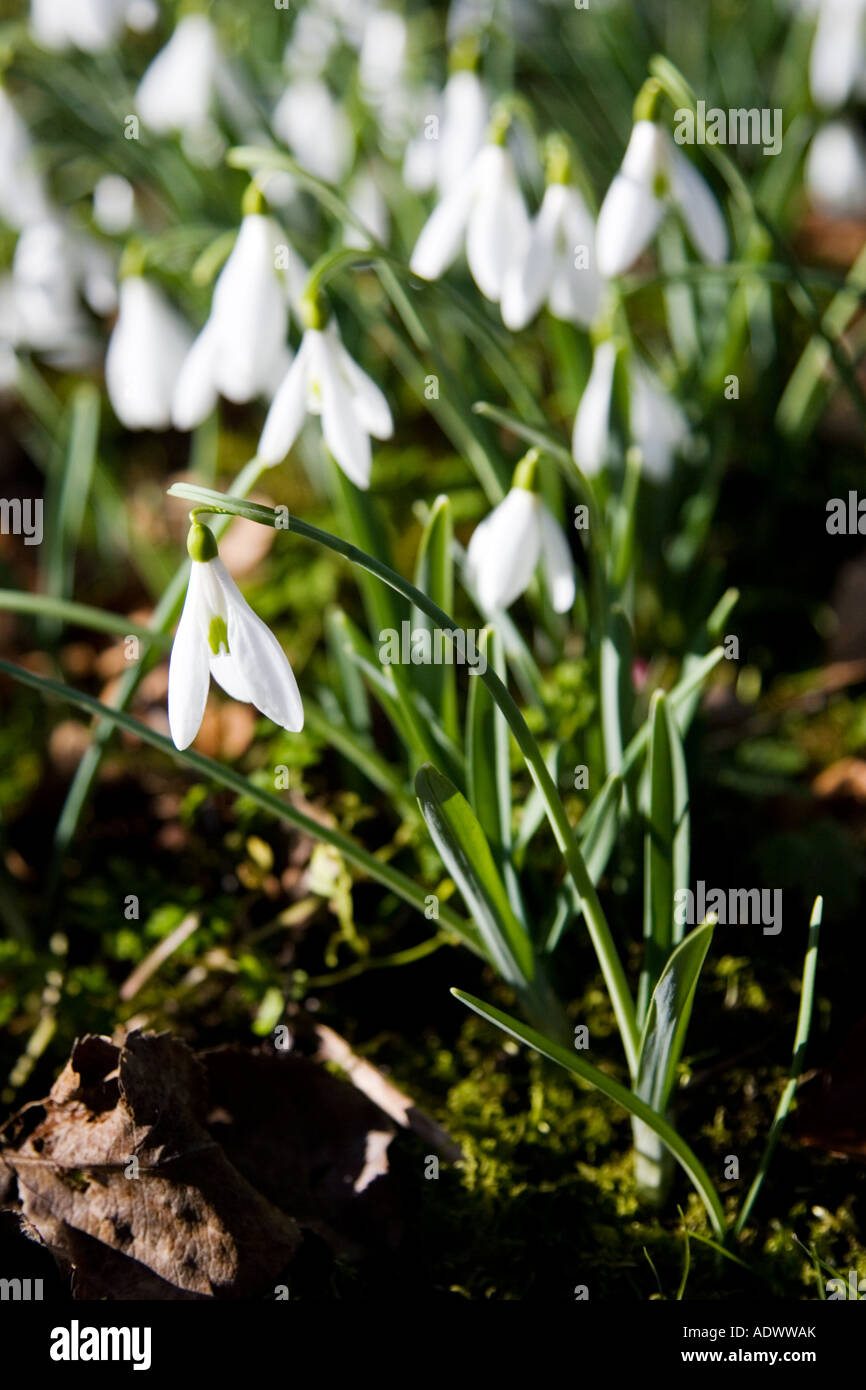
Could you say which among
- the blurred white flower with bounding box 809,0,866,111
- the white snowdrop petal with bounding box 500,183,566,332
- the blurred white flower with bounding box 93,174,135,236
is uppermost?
the blurred white flower with bounding box 809,0,866,111

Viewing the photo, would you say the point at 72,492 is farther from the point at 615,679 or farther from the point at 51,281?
the point at 615,679

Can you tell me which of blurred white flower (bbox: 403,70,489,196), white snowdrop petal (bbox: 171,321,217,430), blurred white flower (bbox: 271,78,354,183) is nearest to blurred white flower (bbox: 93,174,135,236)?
blurred white flower (bbox: 271,78,354,183)

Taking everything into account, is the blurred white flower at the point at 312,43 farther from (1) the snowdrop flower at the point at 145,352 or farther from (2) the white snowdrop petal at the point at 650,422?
(2) the white snowdrop petal at the point at 650,422

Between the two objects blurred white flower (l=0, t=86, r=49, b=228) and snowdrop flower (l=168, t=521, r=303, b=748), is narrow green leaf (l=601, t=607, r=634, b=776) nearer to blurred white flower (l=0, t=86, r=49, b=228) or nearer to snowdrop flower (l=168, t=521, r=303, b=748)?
snowdrop flower (l=168, t=521, r=303, b=748)

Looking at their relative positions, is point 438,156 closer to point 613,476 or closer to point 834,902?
point 613,476

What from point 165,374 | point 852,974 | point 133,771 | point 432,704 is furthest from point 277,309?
point 852,974

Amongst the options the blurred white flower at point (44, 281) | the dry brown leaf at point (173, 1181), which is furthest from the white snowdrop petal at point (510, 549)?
the blurred white flower at point (44, 281)
